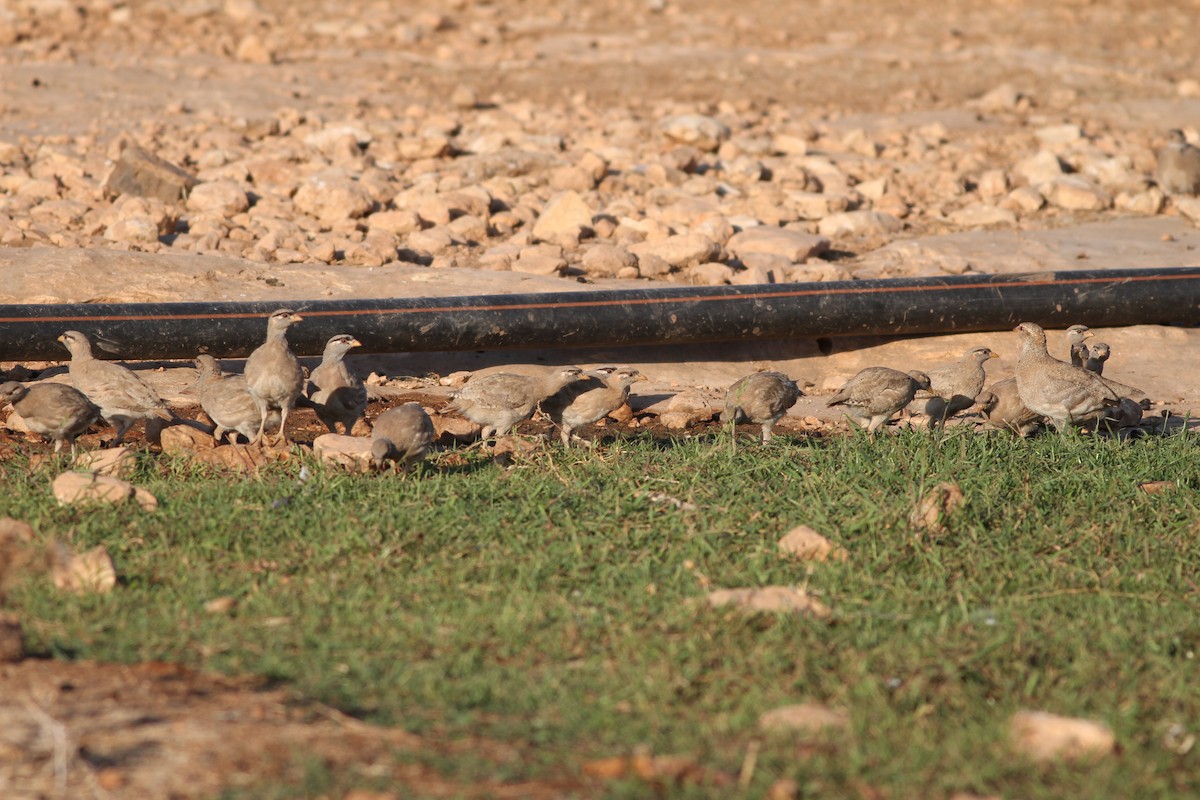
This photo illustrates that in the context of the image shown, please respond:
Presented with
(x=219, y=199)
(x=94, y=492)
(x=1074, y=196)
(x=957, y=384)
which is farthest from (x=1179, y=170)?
(x=94, y=492)

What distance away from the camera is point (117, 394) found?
768 cm

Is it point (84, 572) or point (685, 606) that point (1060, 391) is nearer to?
point (685, 606)

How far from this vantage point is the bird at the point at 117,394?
25.2 feet

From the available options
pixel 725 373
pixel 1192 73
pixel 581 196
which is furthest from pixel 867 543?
pixel 1192 73

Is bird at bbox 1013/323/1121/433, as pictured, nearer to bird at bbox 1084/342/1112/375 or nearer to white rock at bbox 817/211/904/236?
bird at bbox 1084/342/1112/375

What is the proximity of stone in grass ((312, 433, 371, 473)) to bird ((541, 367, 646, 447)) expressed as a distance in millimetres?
1600

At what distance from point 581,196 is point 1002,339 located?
4274 mm

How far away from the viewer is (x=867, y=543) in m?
6.21

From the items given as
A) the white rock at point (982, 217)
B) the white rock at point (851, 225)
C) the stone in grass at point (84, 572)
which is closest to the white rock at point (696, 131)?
the white rock at point (851, 225)

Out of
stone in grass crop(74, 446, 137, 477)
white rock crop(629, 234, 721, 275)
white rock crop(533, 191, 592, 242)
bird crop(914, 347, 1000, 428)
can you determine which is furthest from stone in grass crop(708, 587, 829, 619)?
white rock crop(533, 191, 592, 242)

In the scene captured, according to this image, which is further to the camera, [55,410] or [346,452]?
[55,410]

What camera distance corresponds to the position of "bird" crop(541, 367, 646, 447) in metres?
8.51

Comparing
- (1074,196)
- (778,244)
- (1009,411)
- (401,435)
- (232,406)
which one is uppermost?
(401,435)

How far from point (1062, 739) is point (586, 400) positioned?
4.50 metres
